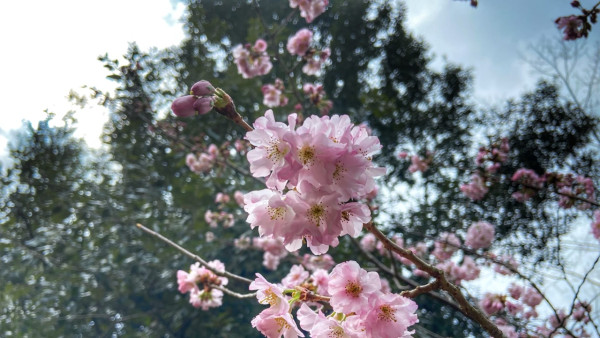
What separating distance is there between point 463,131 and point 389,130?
5.15 feet

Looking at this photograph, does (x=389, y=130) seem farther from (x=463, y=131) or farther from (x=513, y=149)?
(x=513, y=149)

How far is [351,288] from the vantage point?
77 cm

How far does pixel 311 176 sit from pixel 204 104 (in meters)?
0.31

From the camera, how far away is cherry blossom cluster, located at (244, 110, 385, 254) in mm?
646

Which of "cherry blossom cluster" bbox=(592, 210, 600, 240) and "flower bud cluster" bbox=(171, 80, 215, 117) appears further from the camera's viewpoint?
Answer: "cherry blossom cluster" bbox=(592, 210, 600, 240)

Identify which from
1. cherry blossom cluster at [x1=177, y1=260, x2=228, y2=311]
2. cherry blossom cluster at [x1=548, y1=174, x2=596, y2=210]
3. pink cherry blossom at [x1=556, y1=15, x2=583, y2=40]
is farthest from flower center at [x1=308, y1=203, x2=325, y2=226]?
cherry blossom cluster at [x1=548, y1=174, x2=596, y2=210]

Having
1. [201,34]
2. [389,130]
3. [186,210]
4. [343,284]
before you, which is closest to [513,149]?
[389,130]

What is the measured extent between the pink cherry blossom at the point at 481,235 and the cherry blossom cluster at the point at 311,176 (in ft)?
10.7

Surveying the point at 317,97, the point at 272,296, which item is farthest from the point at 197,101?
the point at 317,97

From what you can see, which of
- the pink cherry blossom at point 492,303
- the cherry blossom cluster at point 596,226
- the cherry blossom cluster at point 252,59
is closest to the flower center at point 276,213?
the pink cherry blossom at point 492,303

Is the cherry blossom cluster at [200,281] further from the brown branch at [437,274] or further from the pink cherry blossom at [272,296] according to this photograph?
the brown branch at [437,274]

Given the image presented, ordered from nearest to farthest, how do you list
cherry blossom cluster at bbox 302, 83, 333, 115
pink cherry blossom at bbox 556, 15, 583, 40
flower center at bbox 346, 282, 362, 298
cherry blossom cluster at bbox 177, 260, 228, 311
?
flower center at bbox 346, 282, 362, 298, cherry blossom cluster at bbox 177, 260, 228, 311, pink cherry blossom at bbox 556, 15, 583, 40, cherry blossom cluster at bbox 302, 83, 333, 115

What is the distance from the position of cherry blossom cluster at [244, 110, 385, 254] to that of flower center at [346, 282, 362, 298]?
4.2 inches

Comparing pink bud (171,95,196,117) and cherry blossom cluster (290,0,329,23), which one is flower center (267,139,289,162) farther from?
cherry blossom cluster (290,0,329,23)
